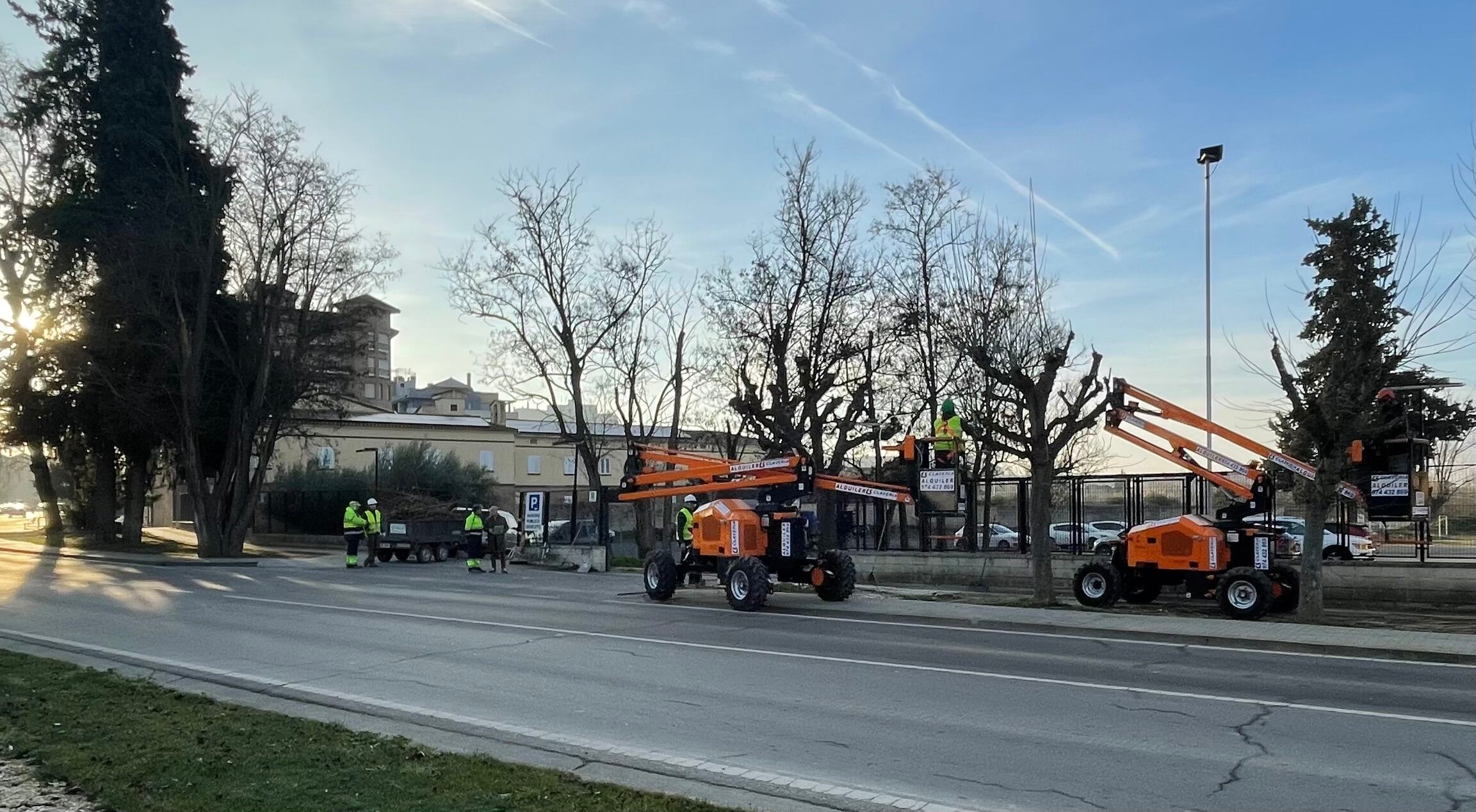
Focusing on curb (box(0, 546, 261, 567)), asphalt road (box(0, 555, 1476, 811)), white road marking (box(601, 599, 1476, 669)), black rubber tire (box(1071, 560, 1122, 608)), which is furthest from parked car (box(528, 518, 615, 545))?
black rubber tire (box(1071, 560, 1122, 608))

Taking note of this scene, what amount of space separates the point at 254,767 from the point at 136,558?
34693 mm

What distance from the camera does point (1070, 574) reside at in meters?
24.0

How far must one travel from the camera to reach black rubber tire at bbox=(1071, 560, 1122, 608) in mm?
19531

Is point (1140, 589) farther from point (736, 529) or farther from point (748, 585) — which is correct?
point (736, 529)

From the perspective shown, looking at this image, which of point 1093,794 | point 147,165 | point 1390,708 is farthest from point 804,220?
point 1093,794

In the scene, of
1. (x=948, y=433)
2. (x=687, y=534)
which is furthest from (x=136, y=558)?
(x=948, y=433)

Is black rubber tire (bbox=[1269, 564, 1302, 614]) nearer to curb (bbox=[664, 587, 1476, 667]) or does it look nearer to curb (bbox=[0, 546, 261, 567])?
curb (bbox=[664, 587, 1476, 667])

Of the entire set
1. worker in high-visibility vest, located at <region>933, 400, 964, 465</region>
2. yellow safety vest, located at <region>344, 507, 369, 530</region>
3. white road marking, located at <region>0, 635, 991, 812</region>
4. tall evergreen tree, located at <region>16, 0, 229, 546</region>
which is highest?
tall evergreen tree, located at <region>16, 0, 229, 546</region>

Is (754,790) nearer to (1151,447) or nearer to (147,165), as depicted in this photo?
(1151,447)

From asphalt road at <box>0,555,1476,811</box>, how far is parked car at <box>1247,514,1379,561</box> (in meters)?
9.45

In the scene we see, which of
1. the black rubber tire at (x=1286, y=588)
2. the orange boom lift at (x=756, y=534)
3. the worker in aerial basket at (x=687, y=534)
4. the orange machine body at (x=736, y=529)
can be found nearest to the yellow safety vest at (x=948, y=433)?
the orange boom lift at (x=756, y=534)

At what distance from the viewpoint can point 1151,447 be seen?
20.0 meters

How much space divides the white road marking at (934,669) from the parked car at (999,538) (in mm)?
13235

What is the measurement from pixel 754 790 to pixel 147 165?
40039mm
